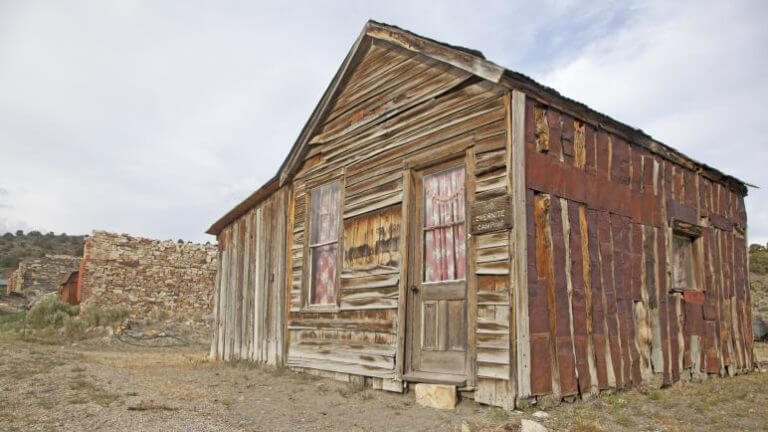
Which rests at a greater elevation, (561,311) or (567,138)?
(567,138)

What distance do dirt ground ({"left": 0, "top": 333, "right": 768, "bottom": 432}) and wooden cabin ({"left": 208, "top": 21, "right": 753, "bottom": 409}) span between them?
30cm

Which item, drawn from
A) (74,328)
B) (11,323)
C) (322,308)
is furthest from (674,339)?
(11,323)

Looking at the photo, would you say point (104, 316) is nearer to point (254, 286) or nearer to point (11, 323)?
point (11, 323)

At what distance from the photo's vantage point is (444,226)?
262 inches

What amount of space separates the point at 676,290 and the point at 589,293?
Result: 7.65 ft

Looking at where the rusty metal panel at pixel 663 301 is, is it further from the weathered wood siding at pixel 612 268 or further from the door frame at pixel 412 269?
the door frame at pixel 412 269

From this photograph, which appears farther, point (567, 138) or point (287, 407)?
point (287, 407)

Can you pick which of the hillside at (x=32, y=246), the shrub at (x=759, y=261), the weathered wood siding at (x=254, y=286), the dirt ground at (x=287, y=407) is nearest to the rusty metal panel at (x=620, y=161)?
the dirt ground at (x=287, y=407)

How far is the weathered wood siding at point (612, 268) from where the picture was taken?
19.1ft

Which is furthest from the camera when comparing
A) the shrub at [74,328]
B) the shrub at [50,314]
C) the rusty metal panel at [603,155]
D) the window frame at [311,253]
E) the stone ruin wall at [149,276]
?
the stone ruin wall at [149,276]

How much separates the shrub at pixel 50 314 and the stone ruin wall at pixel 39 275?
1216 centimetres

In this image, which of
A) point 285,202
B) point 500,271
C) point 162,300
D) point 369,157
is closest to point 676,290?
point 500,271

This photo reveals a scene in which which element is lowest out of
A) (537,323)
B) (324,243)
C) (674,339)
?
(674,339)

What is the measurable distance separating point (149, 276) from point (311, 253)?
12.4 meters
